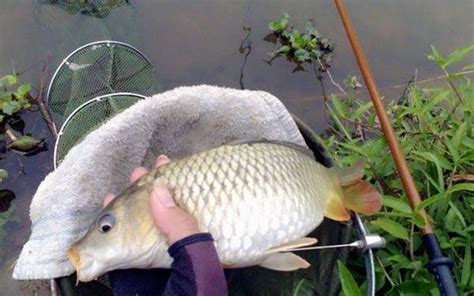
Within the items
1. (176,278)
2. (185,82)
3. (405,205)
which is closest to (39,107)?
(185,82)

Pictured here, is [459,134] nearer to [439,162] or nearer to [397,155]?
[439,162]

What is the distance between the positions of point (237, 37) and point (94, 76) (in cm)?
78

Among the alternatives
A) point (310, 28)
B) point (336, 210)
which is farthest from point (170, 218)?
point (310, 28)

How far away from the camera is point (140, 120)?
175 centimetres

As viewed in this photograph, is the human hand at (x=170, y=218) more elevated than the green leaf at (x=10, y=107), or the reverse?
the green leaf at (x=10, y=107)

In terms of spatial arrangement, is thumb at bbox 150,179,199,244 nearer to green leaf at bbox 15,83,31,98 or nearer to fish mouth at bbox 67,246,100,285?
fish mouth at bbox 67,246,100,285

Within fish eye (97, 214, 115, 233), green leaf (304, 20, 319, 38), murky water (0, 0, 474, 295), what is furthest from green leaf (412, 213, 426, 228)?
green leaf (304, 20, 319, 38)

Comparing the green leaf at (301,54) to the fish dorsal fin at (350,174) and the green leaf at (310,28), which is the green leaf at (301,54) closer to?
the green leaf at (310,28)

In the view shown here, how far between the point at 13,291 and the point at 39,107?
0.81m

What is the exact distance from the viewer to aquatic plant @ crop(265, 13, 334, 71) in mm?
2785

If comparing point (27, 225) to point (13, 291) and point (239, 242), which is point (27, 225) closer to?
point (13, 291)

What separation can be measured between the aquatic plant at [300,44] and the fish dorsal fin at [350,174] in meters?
1.28

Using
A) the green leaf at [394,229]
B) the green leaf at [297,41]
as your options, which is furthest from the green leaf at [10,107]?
the green leaf at [394,229]

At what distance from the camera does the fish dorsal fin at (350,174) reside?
1566 mm
